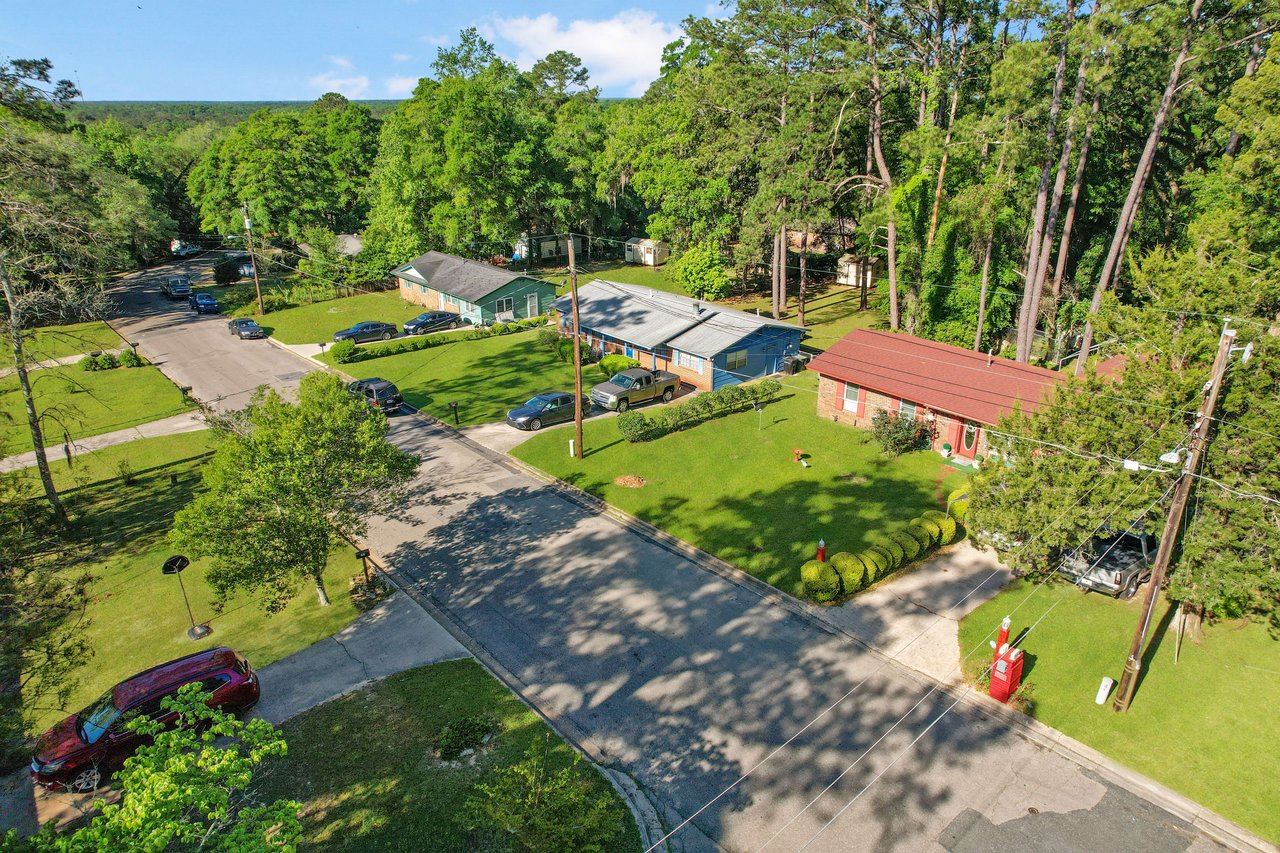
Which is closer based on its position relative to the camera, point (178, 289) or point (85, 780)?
point (85, 780)

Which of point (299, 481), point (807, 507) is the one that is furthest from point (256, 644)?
point (807, 507)

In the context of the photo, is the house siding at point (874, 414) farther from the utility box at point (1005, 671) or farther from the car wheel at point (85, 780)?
the car wheel at point (85, 780)

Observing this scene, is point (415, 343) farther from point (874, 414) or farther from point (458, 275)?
point (874, 414)

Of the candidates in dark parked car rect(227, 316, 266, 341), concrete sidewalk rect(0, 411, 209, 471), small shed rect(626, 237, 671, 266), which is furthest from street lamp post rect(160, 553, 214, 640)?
small shed rect(626, 237, 671, 266)

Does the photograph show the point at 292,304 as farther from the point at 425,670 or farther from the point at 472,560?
the point at 425,670

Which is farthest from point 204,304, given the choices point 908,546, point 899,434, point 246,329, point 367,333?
point 908,546

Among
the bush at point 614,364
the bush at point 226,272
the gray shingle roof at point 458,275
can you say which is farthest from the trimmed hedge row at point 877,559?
the bush at point 226,272
